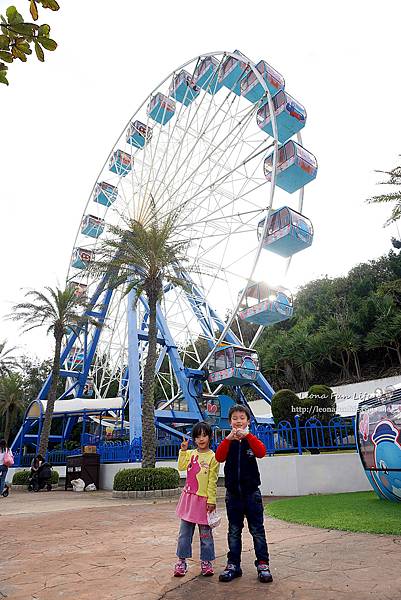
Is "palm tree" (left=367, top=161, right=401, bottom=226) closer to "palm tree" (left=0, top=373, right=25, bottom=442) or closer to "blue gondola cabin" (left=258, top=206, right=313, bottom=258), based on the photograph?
"blue gondola cabin" (left=258, top=206, right=313, bottom=258)

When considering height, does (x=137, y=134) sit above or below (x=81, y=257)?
above

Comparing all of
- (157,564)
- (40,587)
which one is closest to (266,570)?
(157,564)

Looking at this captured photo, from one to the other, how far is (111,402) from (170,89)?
1817 centimetres

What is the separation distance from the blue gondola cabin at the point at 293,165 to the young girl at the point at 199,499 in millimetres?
17976

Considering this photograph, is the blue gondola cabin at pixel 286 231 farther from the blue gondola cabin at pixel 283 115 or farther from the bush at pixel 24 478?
the bush at pixel 24 478

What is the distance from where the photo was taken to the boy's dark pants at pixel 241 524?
356 cm

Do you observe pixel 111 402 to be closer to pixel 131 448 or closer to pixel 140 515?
pixel 131 448

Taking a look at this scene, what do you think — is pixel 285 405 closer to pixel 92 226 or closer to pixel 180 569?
pixel 180 569

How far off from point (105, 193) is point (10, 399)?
23330 mm

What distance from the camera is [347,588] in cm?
313

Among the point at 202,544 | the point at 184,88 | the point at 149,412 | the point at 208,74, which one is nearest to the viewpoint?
the point at 202,544

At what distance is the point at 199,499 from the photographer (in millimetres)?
3955

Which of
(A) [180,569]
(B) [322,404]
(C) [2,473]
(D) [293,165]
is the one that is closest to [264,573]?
(A) [180,569]

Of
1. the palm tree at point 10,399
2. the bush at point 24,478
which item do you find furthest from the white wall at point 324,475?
the palm tree at point 10,399
